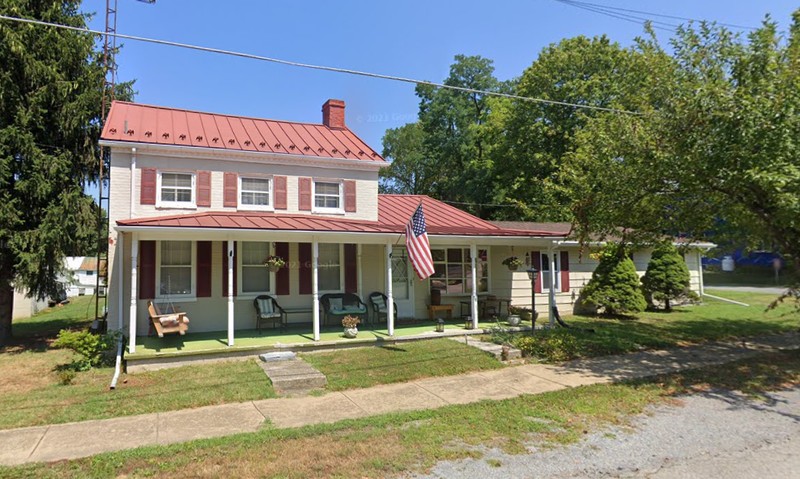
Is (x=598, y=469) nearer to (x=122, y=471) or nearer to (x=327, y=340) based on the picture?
(x=122, y=471)

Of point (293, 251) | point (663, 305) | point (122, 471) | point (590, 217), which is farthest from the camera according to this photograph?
point (663, 305)

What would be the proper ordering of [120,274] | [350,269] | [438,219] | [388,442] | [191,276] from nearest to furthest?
[388,442], [120,274], [191,276], [350,269], [438,219]

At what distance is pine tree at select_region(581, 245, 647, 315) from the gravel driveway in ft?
29.6

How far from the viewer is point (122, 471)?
15.6 feet

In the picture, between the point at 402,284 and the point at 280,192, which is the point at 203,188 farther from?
the point at 402,284

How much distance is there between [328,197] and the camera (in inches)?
546

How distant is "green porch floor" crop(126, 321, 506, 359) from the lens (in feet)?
31.8

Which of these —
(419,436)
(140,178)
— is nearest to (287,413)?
(419,436)

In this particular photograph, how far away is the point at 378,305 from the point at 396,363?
13.2ft

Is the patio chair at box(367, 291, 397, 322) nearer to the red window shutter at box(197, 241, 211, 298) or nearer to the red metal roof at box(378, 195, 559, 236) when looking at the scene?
the red metal roof at box(378, 195, 559, 236)

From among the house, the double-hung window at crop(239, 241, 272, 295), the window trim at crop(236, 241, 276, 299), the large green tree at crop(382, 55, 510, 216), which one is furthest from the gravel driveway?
the large green tree at crop(382, 55, 510, 216)

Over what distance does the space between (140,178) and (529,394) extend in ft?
33.6

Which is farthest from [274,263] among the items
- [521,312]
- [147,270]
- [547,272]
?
[547,272]

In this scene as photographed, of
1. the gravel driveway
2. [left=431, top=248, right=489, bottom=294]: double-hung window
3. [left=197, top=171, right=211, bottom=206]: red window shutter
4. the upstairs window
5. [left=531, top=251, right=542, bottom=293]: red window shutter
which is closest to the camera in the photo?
the gravel driveway
